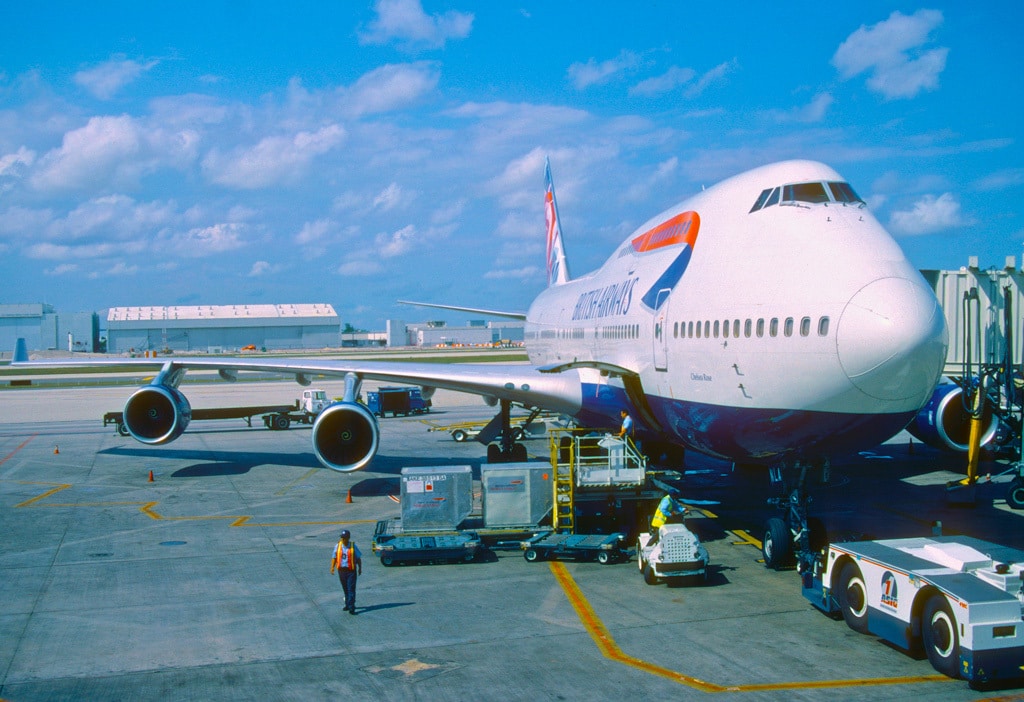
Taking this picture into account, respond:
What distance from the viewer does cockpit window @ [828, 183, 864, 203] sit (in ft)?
43.9

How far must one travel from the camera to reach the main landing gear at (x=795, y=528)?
43.3ft

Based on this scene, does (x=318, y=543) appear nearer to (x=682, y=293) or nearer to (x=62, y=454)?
(x=682, y=293)

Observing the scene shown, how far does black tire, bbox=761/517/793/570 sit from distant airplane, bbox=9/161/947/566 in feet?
0.08

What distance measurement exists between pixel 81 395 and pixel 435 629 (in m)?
56.4

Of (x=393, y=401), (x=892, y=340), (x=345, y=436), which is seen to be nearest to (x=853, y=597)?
(x=892, y=340)

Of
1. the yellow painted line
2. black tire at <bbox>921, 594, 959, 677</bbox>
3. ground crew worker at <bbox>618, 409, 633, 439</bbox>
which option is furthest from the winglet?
black tire at <bbox>921, 594, 959, 677</bbox>

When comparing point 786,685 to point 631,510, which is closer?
point 786,685

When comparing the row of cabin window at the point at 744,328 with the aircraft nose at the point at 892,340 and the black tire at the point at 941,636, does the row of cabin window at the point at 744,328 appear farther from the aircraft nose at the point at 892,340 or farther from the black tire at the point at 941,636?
the black tire at the point at 941,636

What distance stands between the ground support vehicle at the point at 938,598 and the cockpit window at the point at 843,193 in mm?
5197

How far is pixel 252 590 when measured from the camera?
1401 cm

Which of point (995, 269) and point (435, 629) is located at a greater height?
point (995, 269)

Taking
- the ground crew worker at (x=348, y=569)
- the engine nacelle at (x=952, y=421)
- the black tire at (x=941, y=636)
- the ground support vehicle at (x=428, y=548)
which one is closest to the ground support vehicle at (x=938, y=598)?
the black tire at (x=941, y=636)

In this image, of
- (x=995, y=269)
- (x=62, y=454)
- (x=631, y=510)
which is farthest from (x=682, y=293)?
(x=62, y=454)

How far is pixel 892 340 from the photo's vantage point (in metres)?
10.6
